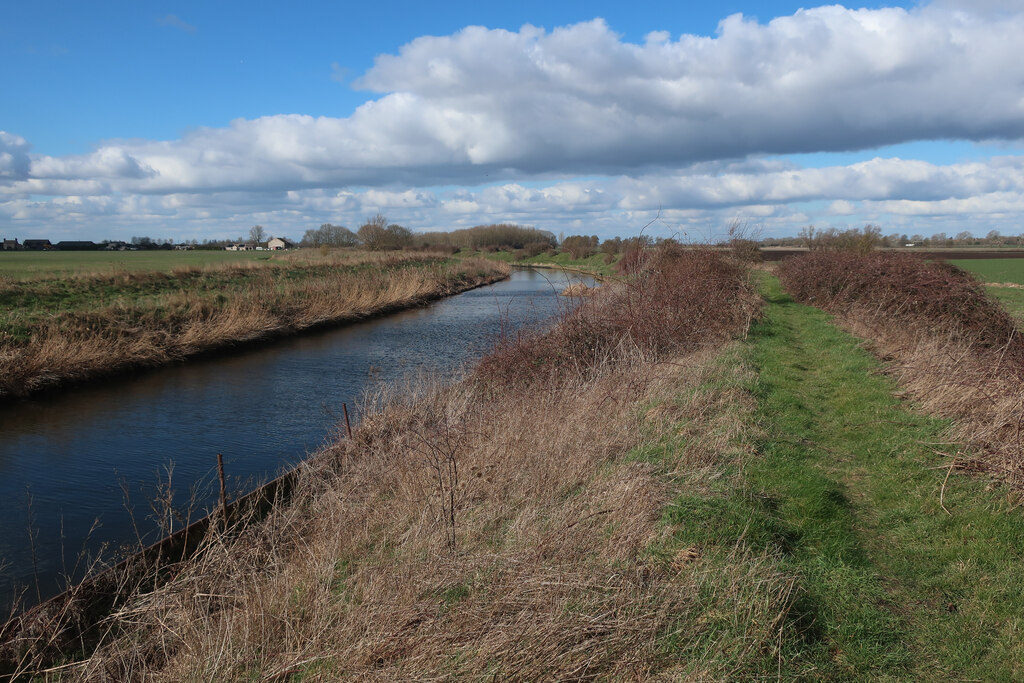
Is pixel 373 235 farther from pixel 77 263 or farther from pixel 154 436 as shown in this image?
pixel 154 436

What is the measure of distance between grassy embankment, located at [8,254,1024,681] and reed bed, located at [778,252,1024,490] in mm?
293

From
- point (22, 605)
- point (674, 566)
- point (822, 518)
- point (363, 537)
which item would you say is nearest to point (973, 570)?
point (822, 518)

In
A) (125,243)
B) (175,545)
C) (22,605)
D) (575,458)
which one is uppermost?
(125,243)

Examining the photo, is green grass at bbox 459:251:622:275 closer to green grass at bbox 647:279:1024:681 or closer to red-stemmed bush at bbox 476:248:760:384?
red-stemmed bush at bbox 476:248:760:384

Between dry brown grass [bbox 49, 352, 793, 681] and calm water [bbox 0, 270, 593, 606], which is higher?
dry brown grass [bbox 49, 352, 793, 681]

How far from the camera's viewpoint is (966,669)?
3355 mm

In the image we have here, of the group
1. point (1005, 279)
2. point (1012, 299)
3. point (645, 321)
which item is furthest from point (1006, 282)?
point (645, 321)

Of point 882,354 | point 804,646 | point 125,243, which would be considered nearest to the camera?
point 804,646

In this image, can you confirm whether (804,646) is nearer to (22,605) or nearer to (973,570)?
(973,570)

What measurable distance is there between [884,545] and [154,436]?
11.7m

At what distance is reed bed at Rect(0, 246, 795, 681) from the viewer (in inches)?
136

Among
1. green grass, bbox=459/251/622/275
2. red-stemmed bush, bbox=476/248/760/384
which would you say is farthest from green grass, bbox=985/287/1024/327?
green grass, bbox=459/251/622/275

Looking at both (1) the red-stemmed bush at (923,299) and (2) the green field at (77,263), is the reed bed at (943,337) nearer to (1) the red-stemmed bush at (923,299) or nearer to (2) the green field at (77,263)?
(1) the red-stemmed bush at (923,299)

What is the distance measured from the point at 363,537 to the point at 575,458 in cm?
201
